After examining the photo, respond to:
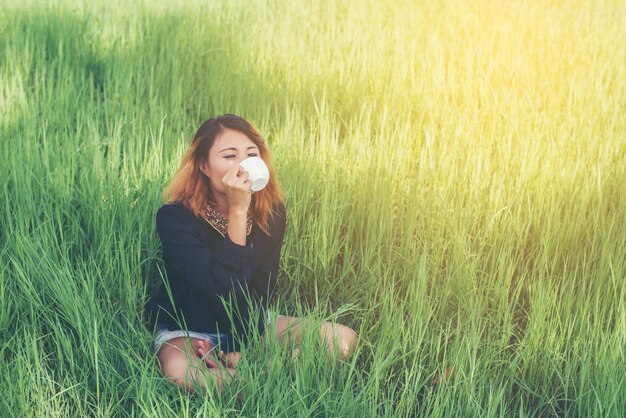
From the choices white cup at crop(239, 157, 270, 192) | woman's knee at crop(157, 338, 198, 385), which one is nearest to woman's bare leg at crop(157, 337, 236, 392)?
woman's knee at crop(157, 338, 198, 385)

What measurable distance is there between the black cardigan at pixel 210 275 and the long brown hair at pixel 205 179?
0.03 metres

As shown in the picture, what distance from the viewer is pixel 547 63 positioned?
337 centimetres

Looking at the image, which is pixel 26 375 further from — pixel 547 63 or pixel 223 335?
pixel 547 63

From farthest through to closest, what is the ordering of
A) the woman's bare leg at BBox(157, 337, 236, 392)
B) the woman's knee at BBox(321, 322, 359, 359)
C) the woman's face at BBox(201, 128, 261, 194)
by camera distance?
the woman's face at BBox(201, 128, 261, 194), the woman's knee at BBox(321, 322, 359, 359), the woman's bare leg at BBox(157, 337, 236, 392)

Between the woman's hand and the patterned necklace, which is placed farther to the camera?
the patterned necklace

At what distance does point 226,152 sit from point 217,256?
0.27 metres

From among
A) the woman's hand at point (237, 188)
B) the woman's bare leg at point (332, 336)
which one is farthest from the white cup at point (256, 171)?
the woman's bare leg at point (332, 336)

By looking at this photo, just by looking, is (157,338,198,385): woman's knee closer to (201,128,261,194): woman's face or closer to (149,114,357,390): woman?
(149,114,357,390): woman

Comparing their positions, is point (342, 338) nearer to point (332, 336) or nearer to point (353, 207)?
point (332, 336)

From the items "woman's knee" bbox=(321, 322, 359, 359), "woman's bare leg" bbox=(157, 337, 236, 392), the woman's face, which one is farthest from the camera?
the woman's face

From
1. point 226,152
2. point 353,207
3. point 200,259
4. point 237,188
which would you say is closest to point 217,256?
point 200,259

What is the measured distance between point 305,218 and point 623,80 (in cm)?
183

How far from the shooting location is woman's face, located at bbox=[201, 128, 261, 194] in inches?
70.1

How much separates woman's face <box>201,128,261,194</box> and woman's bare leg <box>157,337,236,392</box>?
1.32 feet
